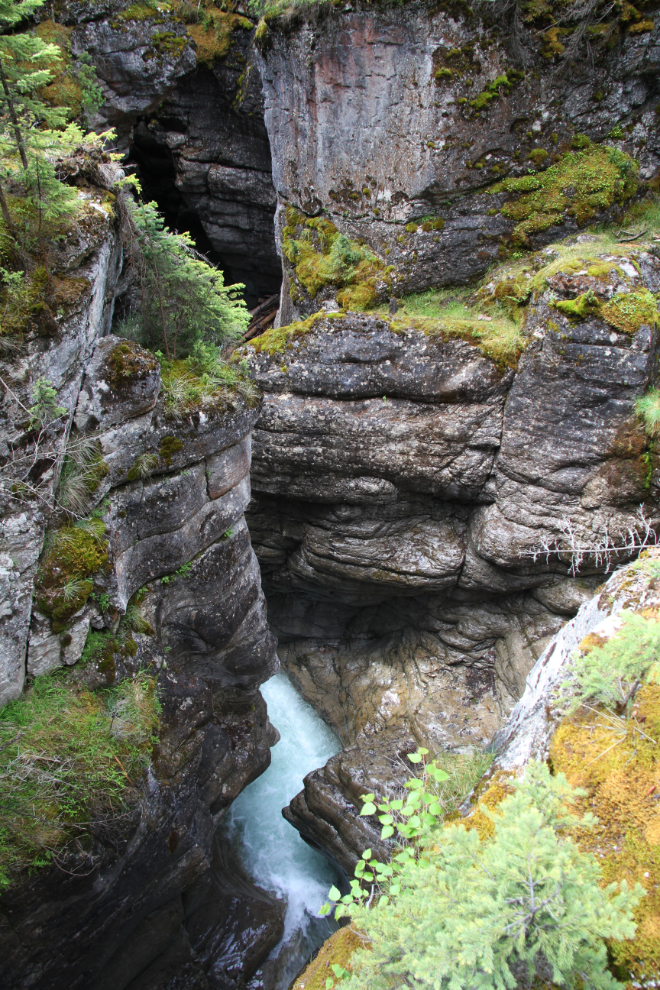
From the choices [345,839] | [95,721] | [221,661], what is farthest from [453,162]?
[345,839]

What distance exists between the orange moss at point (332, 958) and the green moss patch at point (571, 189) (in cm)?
1122

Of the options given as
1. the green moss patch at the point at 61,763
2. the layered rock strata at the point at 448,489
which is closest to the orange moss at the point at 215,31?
the layered rock strata at the point at 448,489

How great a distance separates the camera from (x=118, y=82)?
12.5m

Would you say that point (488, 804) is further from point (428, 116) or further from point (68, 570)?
point (428, 116)

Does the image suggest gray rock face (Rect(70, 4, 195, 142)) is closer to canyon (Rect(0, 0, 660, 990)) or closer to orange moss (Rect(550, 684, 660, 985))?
canyon (Rect(0, 0, 660, 990))

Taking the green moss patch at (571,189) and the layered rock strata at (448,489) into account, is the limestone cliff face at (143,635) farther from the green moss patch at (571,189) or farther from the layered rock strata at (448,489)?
the green moss patch at (571,189)

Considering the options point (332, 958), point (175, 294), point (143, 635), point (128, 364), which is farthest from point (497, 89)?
point (332, 958)

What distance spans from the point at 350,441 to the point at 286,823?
9399 mm

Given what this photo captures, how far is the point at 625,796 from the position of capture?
10.5 ft

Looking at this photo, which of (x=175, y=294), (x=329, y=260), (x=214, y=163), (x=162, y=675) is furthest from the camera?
(x=214, y=163)

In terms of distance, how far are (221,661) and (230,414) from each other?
421cm

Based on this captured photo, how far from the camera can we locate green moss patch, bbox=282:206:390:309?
431 inches

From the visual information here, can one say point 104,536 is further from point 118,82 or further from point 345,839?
point 118,82

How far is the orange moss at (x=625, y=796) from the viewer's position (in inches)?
106
